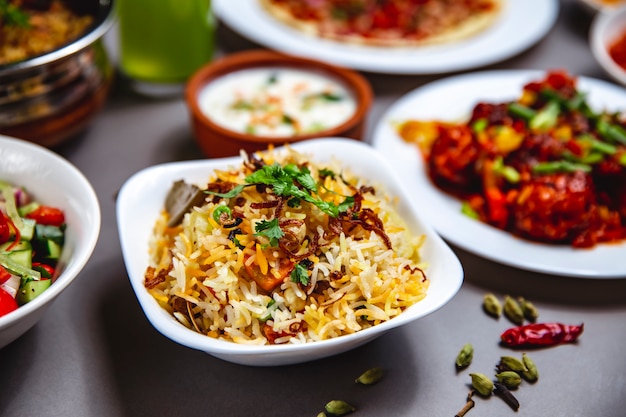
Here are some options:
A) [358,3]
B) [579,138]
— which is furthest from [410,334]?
[358,3]

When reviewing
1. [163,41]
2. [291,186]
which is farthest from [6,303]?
[163,41]

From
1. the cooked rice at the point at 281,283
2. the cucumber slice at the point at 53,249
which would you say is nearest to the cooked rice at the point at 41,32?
the cucumber slice at the point at 53,249

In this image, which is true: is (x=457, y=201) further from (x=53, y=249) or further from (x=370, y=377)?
(x=53, y=249)

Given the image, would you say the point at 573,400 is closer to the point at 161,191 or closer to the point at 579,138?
the point at 579,138

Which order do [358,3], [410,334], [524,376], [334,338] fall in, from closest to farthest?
[334,338] < [524,376] < [410,334] < [358,3]

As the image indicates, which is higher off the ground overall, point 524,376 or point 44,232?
point 44,232

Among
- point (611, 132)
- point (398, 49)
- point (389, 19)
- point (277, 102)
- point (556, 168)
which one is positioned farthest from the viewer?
point (389, 19)

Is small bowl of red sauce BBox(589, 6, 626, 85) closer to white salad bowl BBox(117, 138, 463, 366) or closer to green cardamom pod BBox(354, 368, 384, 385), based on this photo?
white salad bowl BBox(117, 138, 463, 366)
